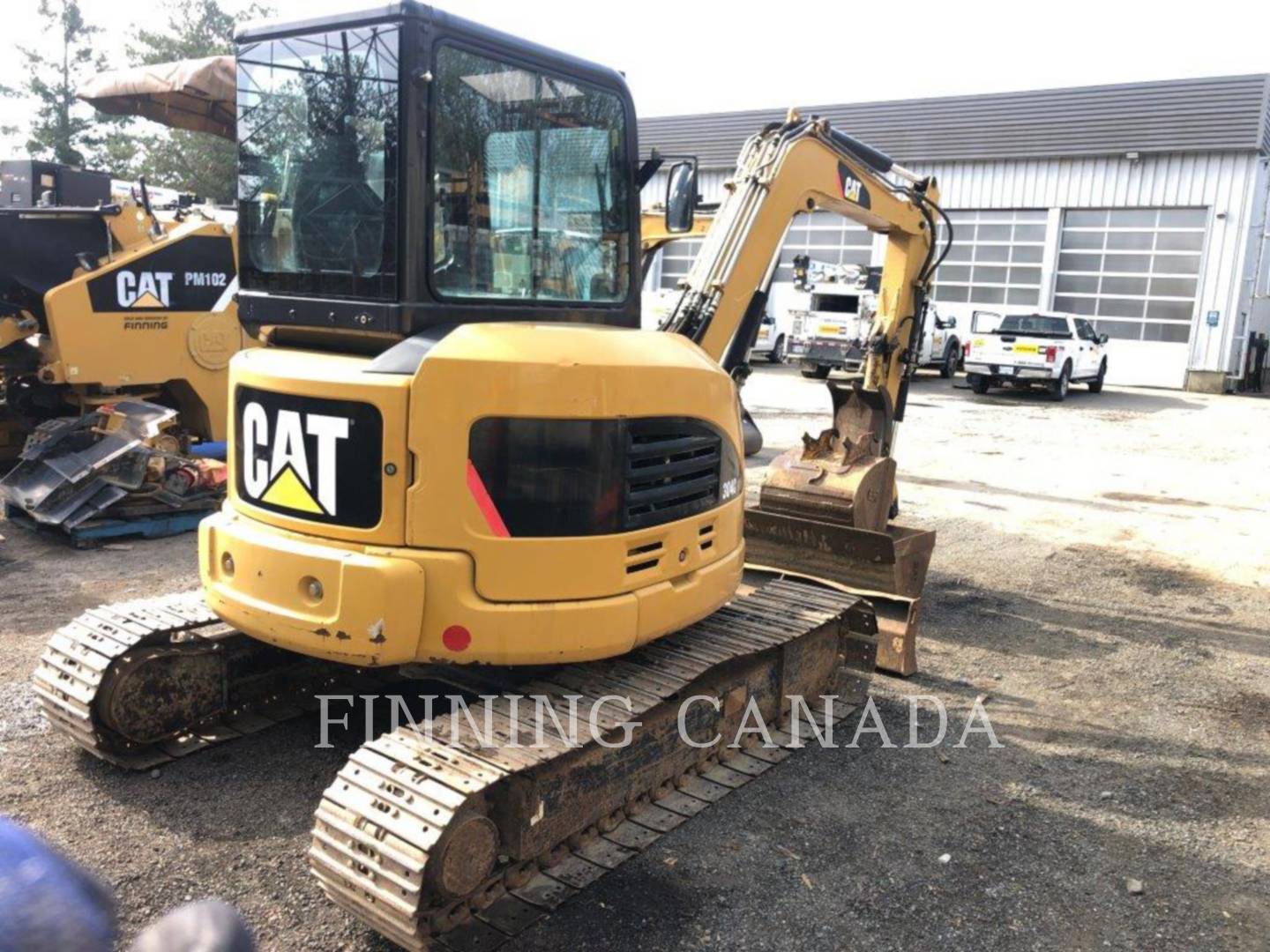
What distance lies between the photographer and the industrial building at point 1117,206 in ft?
85.8

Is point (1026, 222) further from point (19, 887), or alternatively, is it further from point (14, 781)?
point (19, 887)

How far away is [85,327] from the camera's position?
999 centimetres

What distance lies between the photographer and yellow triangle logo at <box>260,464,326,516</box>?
395 cm

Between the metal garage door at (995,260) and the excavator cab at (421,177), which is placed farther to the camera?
the metal garage door at (995,260)

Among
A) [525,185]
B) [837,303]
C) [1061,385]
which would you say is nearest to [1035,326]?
[1061,385]

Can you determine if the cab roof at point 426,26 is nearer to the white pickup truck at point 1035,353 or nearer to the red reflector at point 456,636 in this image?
the red reflector at point 456,636

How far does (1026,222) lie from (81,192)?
24.9m

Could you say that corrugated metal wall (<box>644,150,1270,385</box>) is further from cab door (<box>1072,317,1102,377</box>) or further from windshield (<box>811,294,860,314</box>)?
windshield (<box>811,294,860,314</box>)

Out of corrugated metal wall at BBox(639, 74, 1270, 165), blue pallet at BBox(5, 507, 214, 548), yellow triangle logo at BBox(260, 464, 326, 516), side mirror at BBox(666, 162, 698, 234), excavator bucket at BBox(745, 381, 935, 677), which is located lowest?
blue pallet at BBox(5, 507, 214, 548)

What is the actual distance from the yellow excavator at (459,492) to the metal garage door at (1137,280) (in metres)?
26.1

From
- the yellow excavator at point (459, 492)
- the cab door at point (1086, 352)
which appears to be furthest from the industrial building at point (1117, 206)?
the yellow excavator at point (459, 492)

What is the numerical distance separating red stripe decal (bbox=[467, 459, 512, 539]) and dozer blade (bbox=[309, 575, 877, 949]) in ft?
2.29

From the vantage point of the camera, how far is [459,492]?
3.80 meters

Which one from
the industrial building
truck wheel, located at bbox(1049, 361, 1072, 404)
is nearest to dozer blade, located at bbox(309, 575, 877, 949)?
truck wheel, located at bbox(1049, 361, 1072, 404)
